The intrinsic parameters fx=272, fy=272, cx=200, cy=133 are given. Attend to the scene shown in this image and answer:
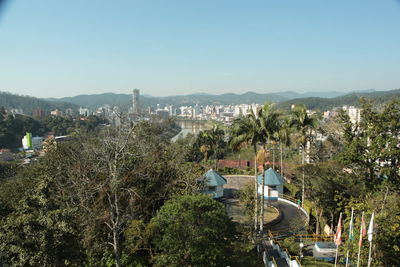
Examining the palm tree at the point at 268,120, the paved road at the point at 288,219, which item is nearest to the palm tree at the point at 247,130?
the palm tree at the point at 268,120

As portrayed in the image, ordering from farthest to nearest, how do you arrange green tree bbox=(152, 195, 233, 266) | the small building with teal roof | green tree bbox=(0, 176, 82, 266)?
the small building with teal roof < green tree bbox=(152, 195, 233, 266) < green tree bbox=(0, 176, 82, 266)

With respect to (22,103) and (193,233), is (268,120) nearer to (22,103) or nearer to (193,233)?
(193,233)

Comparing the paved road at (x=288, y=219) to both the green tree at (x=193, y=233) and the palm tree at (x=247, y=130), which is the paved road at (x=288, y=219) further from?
the green tree at (x=193, y=233)

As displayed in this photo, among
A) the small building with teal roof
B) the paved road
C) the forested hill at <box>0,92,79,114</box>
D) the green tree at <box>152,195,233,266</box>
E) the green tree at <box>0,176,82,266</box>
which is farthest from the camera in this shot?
the forested hill at <box>0,92,79,114</box>

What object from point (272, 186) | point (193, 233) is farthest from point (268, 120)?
point (272, 186)

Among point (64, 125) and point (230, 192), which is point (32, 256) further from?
point (64, 125)

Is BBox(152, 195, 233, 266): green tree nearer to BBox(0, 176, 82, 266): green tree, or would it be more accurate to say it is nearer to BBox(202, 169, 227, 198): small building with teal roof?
BBox(0, 176, 82, 266): green tree

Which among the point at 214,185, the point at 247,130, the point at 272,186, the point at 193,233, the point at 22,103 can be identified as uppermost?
the point at 22,103

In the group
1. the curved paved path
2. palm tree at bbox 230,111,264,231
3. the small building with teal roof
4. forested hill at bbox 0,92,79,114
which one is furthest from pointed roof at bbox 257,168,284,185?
forested hill at bbox 0,92,79,114
